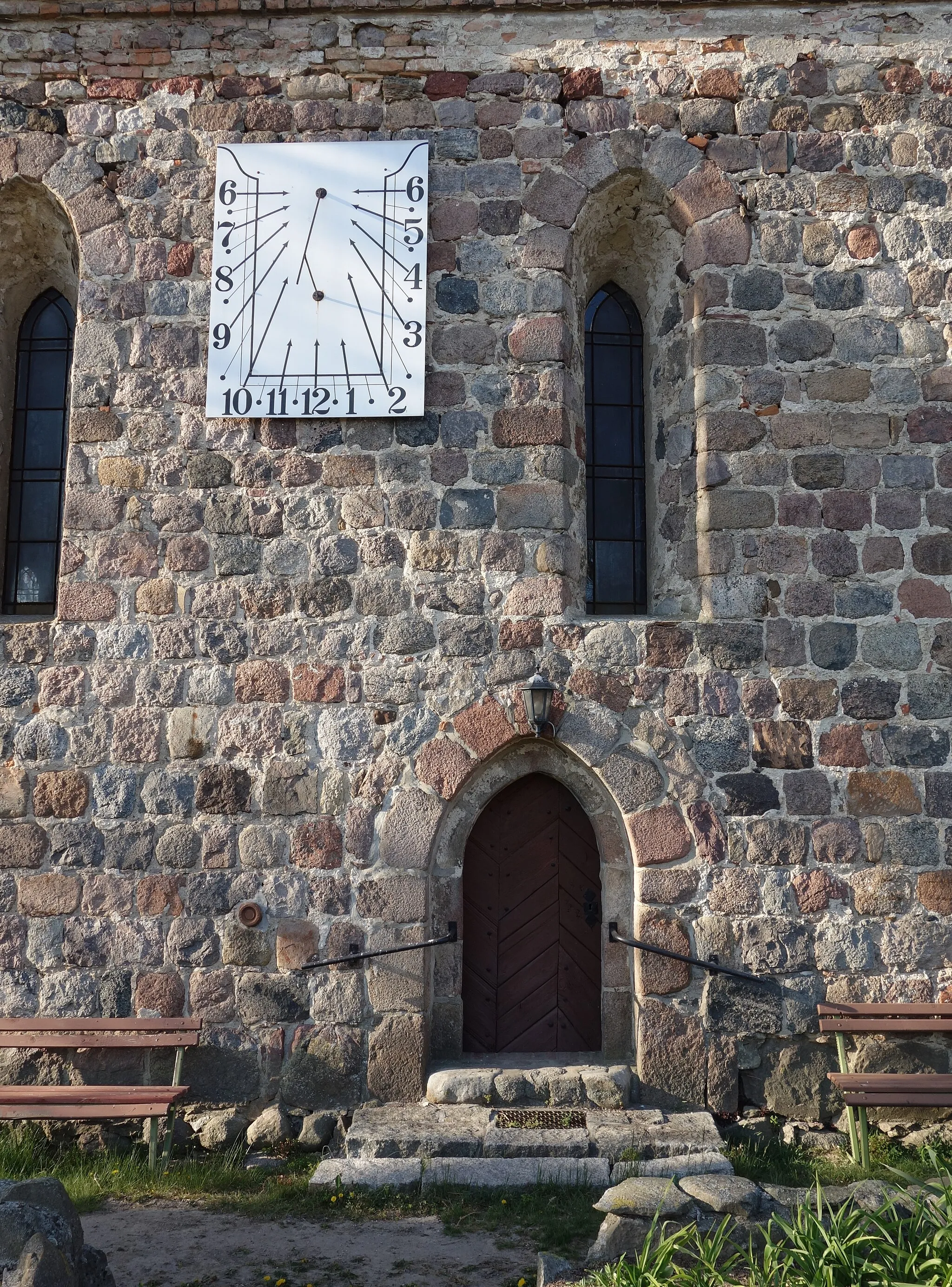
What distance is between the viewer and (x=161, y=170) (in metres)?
5.86

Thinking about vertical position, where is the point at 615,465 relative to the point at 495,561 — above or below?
above

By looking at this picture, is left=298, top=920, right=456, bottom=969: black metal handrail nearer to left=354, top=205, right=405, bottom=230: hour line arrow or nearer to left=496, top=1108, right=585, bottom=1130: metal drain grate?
left=496, top=1108, right=585, bottom=1130: metal drain grate

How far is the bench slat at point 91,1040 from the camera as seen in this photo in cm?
509

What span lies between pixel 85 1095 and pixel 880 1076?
11.6 feet

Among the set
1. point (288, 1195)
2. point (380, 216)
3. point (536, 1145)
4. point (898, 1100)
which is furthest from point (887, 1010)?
point (380, 216)

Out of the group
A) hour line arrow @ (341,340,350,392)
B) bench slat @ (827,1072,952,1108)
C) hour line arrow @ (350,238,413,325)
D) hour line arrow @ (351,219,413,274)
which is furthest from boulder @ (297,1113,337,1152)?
hour line arrow @ (351,219,413,274)

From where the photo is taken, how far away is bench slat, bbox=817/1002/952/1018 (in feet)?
16.9

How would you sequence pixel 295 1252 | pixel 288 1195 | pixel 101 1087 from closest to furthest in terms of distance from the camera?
1. pixel 295 1252
2. pixel 288 1195
3. pixel 101 1087

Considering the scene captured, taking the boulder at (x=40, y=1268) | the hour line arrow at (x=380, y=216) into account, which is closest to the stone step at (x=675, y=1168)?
the boulder at (x=40, y=1268)

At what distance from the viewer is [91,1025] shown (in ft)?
17.0

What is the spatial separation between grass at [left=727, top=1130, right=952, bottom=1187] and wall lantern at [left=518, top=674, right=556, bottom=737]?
6.83 ft

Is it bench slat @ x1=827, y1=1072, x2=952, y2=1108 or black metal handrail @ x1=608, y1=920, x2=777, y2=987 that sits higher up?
black metal handrail @ x1=608, y1=920, x2=777, y2=987

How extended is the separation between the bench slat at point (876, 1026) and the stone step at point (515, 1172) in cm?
131

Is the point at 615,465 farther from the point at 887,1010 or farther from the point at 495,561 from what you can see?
the point at 887,1010
